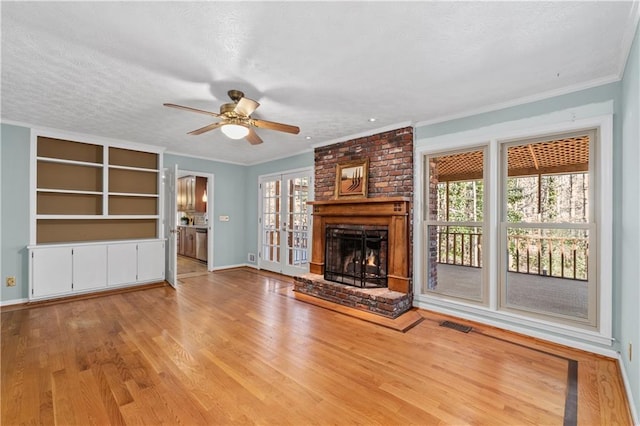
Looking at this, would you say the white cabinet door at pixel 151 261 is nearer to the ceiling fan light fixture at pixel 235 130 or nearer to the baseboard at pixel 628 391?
the ceiling fan light fixture at pixel 235 130

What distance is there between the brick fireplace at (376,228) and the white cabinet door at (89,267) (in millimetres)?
3103

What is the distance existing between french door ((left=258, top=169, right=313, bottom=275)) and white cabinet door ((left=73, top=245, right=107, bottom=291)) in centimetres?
290

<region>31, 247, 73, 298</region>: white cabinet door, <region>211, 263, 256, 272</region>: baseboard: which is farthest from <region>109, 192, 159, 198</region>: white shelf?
<region>211, 263, 256, 272</region>: baseboard

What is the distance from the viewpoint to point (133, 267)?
16.1 feet

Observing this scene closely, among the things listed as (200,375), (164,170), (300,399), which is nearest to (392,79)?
(300,399)

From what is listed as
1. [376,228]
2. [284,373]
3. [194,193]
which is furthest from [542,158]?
[194,193]

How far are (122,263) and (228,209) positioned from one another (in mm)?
2379

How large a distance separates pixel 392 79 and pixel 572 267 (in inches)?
191

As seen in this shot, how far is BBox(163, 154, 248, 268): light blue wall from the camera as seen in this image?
21.0ft

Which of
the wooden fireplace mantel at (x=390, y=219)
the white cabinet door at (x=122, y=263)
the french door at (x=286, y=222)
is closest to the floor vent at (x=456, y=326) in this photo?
the wooden fireplace mantel at (x=390, y=219)

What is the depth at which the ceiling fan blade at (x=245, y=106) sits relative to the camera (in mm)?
2627

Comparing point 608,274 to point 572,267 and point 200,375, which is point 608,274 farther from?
point 200,375

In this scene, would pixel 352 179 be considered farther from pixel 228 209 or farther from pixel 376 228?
pixel 228 209

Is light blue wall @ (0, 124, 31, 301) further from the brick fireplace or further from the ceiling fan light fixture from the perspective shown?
the brick fireplace
